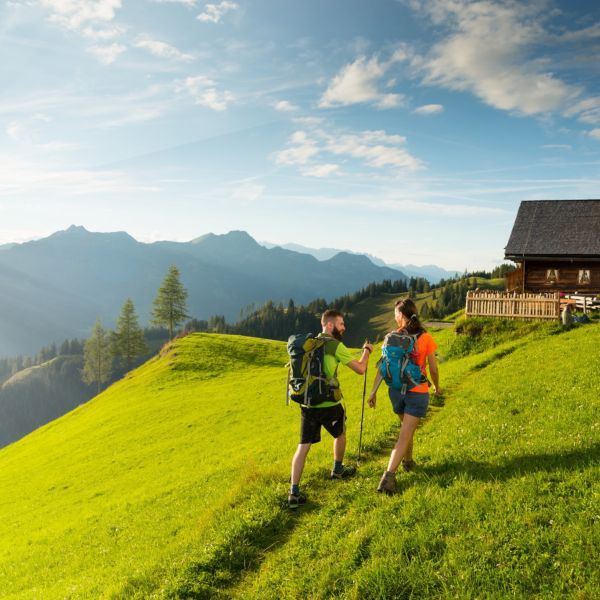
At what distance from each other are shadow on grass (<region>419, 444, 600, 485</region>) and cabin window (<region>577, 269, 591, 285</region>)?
3677 centimetres

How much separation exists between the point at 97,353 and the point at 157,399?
73.9m

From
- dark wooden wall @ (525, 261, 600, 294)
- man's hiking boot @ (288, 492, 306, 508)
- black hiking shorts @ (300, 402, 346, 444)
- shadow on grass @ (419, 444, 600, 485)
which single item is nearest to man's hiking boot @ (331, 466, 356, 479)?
man's hiking boot @ (288, 492, 306, 508)

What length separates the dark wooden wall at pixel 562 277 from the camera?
3850cm

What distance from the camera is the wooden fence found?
27141 millimetres

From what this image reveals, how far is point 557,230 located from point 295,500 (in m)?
41.2

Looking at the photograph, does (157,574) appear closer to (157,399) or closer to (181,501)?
(181,501)

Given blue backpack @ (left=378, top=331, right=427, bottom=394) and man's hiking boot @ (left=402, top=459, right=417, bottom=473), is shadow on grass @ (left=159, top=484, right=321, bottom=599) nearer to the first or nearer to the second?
man's hiking boot @ (left=402, top=459, right=417, bottom=473)

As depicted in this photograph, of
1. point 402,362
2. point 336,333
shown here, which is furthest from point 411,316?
point 336,333

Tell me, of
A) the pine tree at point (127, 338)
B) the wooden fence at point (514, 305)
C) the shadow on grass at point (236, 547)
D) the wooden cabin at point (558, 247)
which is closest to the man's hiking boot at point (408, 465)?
the shadow on grass at point (236, 547)

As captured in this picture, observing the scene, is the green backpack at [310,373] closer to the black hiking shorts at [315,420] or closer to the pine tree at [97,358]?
the black hiking shorts at [315,420]

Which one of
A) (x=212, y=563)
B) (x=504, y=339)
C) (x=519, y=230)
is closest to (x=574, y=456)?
(x=212, y=563)

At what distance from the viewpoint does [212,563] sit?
7691 mm

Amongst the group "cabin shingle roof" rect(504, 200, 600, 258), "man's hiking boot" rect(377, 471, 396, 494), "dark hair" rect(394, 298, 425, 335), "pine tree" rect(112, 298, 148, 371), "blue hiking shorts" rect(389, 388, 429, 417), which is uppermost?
"cabin shingle roof" rect(504, 200, 600, 258)

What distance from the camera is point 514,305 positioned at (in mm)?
28000
